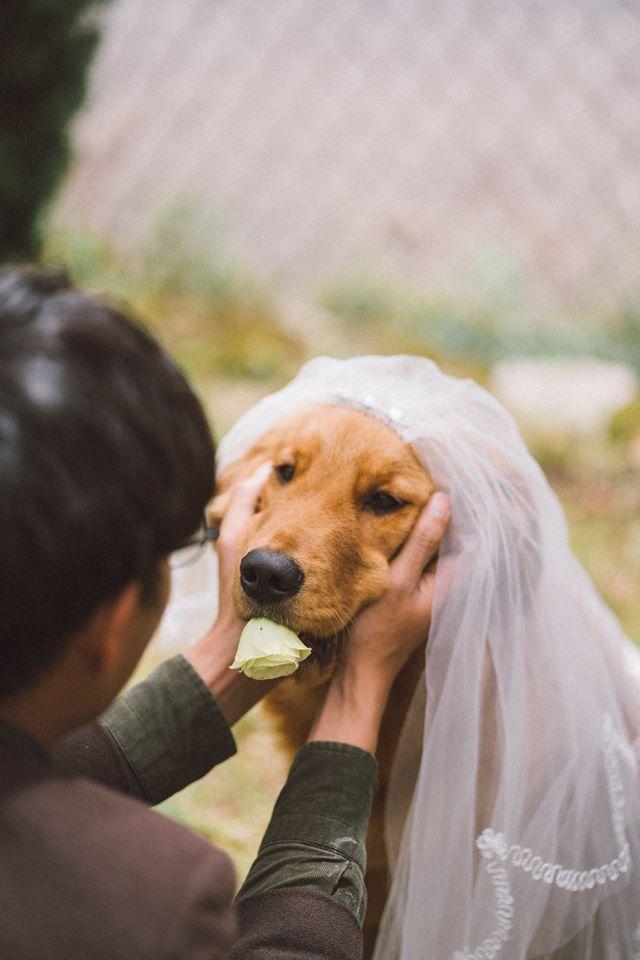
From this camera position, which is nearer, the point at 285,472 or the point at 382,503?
the point at 382,503

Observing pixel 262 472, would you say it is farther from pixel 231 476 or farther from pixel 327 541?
pixel 327 541

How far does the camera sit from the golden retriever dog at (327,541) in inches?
73.2

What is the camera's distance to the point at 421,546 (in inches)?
77.4

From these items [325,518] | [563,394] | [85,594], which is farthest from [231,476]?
[563,394]

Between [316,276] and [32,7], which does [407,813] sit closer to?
[32,7]

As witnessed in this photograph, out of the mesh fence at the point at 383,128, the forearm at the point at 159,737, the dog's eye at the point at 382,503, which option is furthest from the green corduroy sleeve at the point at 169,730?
the mesh fence at the point at 383,128

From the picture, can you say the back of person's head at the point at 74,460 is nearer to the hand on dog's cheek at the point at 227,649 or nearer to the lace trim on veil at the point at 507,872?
the hand on dog's cheek at the point at 227,649

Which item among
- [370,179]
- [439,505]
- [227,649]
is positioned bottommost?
[227,649]

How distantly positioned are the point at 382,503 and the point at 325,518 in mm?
176

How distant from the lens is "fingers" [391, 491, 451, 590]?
1948 millimetres

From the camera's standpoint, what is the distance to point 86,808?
3.60ft

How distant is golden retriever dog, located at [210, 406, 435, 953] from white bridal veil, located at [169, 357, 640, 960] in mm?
90

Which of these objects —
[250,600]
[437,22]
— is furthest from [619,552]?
[437,22]

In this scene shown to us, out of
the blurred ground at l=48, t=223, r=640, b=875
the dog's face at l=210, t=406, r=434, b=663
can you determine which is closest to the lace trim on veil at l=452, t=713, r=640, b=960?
the dog's face at l=210, t=406, r=434, b=663
